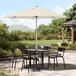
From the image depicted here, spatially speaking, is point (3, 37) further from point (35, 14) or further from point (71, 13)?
point (71, 13)

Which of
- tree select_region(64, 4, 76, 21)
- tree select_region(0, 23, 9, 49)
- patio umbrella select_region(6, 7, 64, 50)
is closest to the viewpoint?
patio umbrella select_region(6, 7, 64, 50)

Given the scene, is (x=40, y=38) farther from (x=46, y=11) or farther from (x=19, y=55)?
(x=46, y=11)

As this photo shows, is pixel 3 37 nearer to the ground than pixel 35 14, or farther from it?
nearer to the ground

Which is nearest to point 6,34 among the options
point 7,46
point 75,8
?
point 7,46

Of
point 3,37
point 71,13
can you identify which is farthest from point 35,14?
point 71,13

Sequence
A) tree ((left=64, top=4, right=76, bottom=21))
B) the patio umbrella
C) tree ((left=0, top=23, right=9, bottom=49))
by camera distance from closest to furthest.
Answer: the patio umbrella
tree ((left=0, top=23, right=9, bottom=49))
tree ((left=64, top=4, right=76, bottom=21))

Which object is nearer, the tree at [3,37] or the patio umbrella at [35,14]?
the patio umbrella at [35,14]

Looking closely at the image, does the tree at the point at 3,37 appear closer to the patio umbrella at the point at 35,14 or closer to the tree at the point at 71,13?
the patio umbrella at the point at 35,14

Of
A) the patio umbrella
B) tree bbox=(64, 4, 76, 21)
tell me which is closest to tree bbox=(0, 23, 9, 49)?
the patio umbrella

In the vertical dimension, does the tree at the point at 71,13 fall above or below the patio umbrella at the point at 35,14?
above

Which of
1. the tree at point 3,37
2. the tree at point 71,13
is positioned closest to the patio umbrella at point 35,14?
the tree at point 3,37

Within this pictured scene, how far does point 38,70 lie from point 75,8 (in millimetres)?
33423

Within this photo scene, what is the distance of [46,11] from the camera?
48.0 ft

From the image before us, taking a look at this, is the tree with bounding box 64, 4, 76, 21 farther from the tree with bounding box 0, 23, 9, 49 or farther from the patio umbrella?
the patio umbrella
